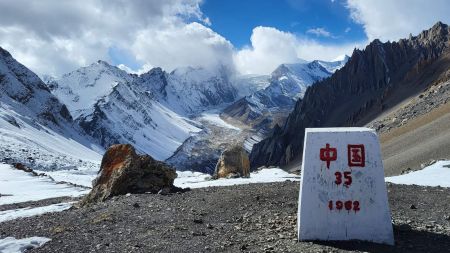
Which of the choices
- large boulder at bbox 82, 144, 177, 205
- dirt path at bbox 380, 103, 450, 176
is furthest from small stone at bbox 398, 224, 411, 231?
dirt path at bbox 380, 103, 450, 176

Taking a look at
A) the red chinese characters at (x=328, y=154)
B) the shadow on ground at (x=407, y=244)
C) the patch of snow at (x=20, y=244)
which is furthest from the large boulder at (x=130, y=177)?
the shadow on ground at (x=407, y=244)

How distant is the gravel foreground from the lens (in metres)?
14.3

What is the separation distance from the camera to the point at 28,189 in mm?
40125

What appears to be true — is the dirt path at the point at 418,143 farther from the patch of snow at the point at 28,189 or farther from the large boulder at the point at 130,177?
the patch of snow at the point at 28,189

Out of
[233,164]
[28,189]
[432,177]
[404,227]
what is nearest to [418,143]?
[233,164]

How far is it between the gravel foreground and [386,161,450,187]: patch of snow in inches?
249

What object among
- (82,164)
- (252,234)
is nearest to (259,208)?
(252,234)

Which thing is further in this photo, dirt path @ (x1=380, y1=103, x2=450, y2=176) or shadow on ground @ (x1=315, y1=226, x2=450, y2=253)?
dirt path @ (x1=380, y1=103, x2=450, y2=176)

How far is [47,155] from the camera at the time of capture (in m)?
121

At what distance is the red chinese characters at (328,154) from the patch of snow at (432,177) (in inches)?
657

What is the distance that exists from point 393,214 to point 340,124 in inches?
7292

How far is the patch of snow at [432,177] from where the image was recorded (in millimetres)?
29734

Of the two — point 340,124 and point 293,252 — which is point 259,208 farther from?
point 340,124

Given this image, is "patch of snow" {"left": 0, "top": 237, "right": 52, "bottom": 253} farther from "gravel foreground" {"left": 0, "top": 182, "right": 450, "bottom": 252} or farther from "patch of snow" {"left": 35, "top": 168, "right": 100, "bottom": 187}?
"patch of snow" {"left": 35, "top": 168, "right": 100, "bottom": 187}
